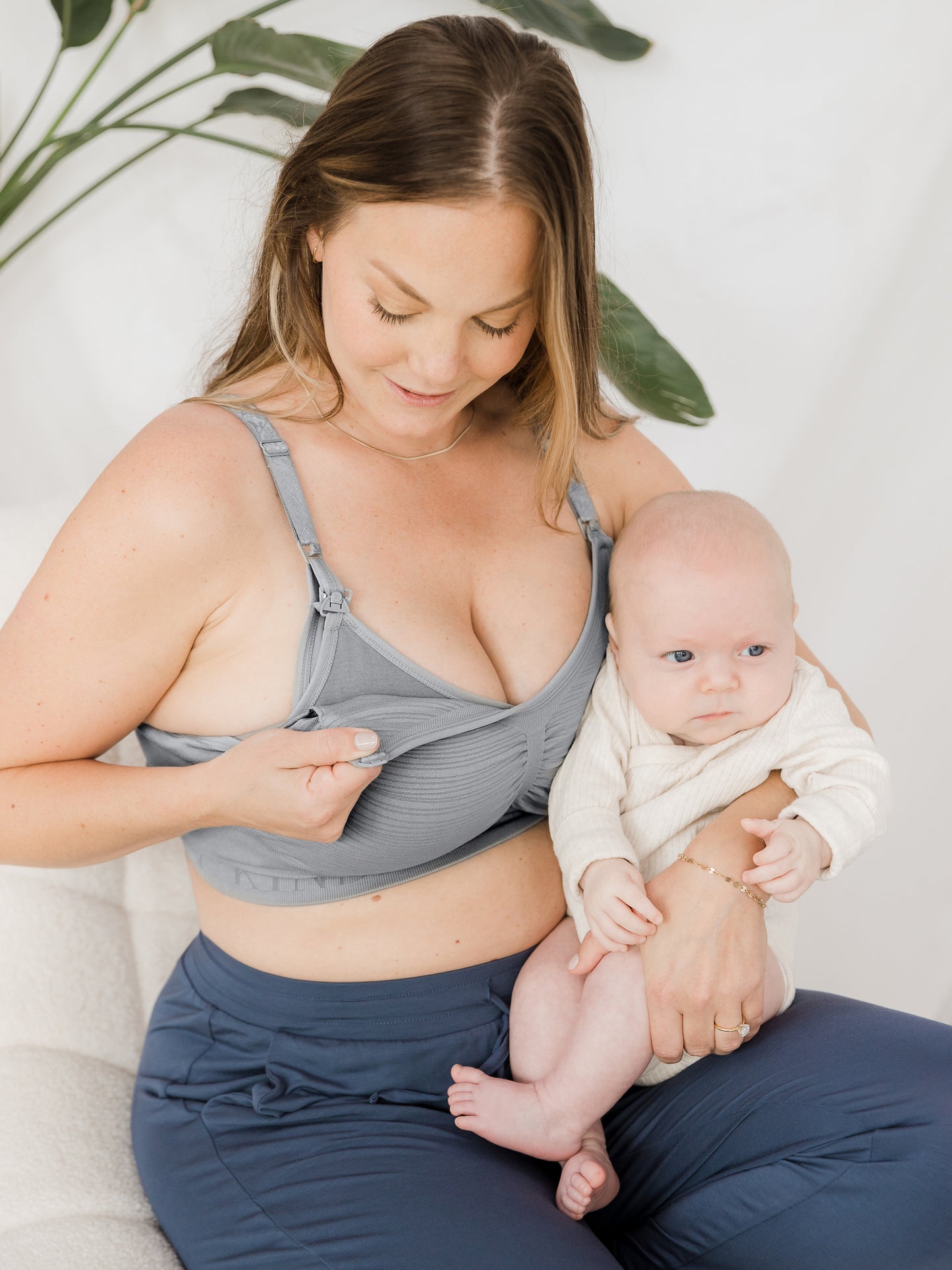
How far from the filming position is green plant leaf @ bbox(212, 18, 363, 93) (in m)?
1.80

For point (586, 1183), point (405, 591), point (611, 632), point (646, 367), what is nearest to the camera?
point (586, 1183)

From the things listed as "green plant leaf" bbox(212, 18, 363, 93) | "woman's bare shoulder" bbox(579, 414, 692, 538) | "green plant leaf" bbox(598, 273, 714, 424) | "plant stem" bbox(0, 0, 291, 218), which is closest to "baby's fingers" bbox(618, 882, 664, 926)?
"woman's bare shoulder" bbox(579, 414, 692, 538)

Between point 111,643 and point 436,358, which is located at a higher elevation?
point 436,358

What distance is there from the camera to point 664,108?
2.37 metres

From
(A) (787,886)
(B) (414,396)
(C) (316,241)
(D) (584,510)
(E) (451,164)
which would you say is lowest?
(A) (787,886)

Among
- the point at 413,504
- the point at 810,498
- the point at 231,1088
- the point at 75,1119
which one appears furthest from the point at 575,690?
the point at 810,498

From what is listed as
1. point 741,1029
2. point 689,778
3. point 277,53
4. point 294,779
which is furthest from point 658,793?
point 277,53

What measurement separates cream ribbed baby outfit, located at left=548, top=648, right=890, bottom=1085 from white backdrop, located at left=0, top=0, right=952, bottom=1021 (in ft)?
3.82

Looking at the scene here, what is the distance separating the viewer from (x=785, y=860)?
118 cm

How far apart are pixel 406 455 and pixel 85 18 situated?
3.57 feet

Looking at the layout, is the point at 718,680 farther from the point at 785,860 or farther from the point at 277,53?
the point at 277,53

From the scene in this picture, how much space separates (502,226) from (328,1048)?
897mm

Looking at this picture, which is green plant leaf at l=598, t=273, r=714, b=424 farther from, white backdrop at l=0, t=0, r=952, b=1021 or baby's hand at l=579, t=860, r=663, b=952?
baby's hand at l=579, t=860, r=663, b=952

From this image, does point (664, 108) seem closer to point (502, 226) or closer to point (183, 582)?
point (502, 226)
